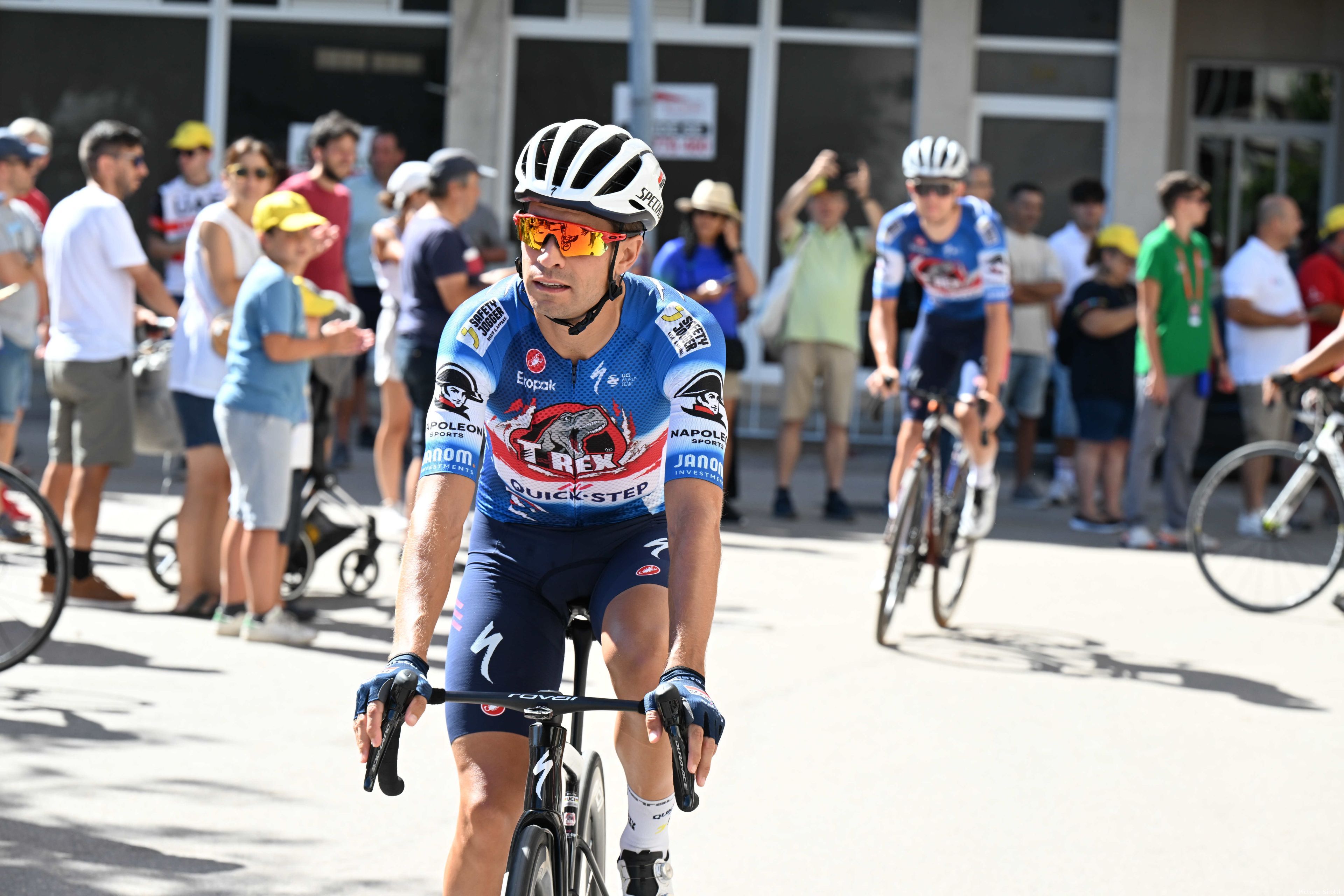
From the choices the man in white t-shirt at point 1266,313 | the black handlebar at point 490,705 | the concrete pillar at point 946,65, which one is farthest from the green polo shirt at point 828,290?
the black handlebar at point 490,705

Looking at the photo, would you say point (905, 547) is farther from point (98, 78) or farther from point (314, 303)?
point (98, 78)

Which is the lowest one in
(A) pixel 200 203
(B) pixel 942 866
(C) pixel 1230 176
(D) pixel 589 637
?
(B) pixel 942 866

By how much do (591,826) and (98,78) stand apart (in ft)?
49.9

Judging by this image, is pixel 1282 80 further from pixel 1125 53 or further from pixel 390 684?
pixel 390 684

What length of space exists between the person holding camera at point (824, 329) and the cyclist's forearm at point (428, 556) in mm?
8557

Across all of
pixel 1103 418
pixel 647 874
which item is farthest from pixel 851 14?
pixel 647 874

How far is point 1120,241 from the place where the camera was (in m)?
12.0

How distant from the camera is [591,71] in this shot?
1686 centimetres

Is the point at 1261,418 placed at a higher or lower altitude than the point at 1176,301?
lower

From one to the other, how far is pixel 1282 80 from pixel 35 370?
44.2 feet

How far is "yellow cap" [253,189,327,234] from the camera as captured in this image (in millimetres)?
7059

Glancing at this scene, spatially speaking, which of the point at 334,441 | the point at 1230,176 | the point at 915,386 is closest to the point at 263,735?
the point at 915,386

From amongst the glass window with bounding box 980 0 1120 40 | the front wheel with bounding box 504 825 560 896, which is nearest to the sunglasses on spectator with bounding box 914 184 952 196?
the front wheel with bounding box 504 825 560 896

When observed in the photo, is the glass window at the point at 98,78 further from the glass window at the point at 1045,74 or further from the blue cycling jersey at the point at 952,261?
the blue cycling jersey at the point at 952,261
